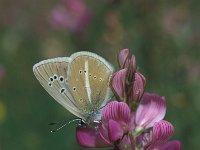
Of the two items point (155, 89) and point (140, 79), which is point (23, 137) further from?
point (140, 79)

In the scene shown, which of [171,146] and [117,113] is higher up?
[117,113]

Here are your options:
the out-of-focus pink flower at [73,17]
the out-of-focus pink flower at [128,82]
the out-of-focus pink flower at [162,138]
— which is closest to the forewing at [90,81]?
Answer: the out-of-focus pink flower at [128,82]

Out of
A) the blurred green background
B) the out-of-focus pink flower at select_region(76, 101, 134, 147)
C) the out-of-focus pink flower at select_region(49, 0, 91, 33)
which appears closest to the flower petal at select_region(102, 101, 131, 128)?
the out-of-focus pink flower at select_region(76, 101, 134, 147)

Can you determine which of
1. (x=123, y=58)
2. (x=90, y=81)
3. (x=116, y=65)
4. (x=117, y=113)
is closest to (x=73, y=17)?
(x=116, y=65)

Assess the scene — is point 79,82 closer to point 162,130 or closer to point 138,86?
point 138,86

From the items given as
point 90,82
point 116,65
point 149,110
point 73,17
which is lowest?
point 116,65

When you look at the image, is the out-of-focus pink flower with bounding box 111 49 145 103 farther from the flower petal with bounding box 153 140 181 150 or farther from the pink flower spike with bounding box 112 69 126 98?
the flower petal with bounding box 153 140 181 150

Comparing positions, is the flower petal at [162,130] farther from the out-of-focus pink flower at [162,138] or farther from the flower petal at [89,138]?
the flower petal at [89,138]
